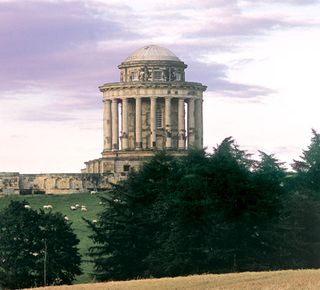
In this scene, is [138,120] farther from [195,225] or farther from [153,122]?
[195,225]

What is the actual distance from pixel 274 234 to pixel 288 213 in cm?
471

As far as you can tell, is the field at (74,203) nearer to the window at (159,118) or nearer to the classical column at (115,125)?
the classical column at (115,125)

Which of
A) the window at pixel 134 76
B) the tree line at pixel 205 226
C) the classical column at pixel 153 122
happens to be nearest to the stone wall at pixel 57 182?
the classical column at pixel 153 122

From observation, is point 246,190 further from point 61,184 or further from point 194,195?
point 61,184

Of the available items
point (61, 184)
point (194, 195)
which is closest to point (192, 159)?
point (194, 195)

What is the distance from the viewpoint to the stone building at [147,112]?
567ft

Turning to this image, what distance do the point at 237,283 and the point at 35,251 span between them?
34.2 metres

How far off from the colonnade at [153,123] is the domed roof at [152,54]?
6.43 m

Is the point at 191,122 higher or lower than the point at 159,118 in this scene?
lower

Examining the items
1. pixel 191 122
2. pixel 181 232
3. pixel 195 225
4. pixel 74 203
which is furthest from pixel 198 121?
pixel 181 232

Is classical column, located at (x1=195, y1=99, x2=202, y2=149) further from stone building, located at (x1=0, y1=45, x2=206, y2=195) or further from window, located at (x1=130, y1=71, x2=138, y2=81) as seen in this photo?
window, located at (x1=130, y1=71, x2=138, y2=81)

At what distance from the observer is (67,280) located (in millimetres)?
102062

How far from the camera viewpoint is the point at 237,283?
73.2 m

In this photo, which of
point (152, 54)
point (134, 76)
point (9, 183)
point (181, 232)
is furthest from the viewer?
point (152, 54)
